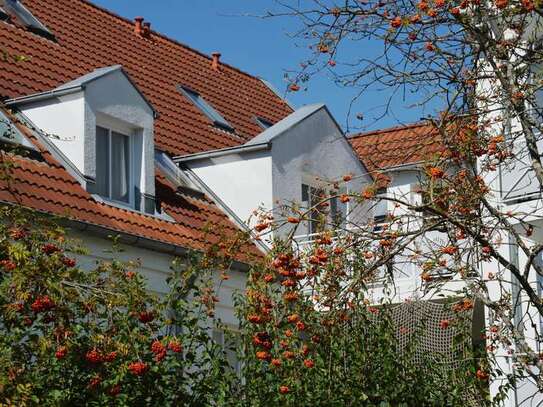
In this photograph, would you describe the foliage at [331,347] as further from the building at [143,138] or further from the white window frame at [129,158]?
the white window frame at [129,158]

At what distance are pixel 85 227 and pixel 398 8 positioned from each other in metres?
6.06

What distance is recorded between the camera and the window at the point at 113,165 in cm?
1593

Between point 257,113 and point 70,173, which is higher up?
point 257,113

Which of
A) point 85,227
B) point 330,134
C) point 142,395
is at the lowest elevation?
point 142,395

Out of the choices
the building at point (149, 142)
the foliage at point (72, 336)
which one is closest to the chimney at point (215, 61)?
the building at point (149, 142)

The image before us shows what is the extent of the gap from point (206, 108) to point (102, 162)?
17.5 ft

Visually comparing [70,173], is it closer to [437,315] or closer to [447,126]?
[437,315]

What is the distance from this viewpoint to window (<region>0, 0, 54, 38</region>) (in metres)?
18.0

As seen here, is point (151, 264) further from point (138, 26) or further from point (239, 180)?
point (138, 26)

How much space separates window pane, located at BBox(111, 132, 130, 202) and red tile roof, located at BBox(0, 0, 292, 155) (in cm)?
118

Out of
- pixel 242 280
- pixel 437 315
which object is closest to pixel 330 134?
pixel 242 280

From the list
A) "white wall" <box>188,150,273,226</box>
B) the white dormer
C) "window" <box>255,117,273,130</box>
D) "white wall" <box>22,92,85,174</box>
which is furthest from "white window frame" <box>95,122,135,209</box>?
"window" <box>255,117,273,130</box>

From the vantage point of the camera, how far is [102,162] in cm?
1606

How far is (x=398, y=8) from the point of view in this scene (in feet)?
28.6
